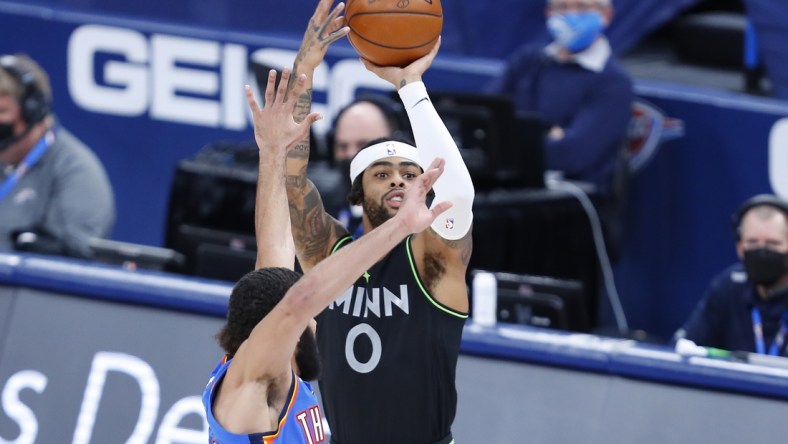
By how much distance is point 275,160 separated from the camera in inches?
201

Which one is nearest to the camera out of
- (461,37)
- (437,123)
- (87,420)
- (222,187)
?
(437,123)

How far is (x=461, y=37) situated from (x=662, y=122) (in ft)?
7.79

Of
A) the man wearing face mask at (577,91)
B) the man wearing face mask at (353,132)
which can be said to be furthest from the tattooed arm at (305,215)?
the man wearing face mask at (577,91)

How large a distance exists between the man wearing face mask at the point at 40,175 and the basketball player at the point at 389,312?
3.15m

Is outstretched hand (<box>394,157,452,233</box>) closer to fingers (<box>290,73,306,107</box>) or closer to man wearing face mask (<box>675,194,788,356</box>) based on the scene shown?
fingers (<box>290,73,306,107</box>)

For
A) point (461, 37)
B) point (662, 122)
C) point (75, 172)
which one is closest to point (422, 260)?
point (75, 172)

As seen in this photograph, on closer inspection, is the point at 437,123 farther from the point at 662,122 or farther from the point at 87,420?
the point at 662,122

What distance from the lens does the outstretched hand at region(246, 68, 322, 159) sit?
4.84m

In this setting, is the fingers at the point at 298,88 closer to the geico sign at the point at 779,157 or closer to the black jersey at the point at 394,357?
the black jersey at the point at 394,357

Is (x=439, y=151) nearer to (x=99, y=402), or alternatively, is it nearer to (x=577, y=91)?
(x=99, y=402)

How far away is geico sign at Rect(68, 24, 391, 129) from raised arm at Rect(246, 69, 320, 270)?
569cm

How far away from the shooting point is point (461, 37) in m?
11.8

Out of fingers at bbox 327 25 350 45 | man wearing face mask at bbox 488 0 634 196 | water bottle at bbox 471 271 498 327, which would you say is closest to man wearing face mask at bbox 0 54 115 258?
water bottle at bbox 471 271 498 327

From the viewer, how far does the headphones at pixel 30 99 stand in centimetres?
873
